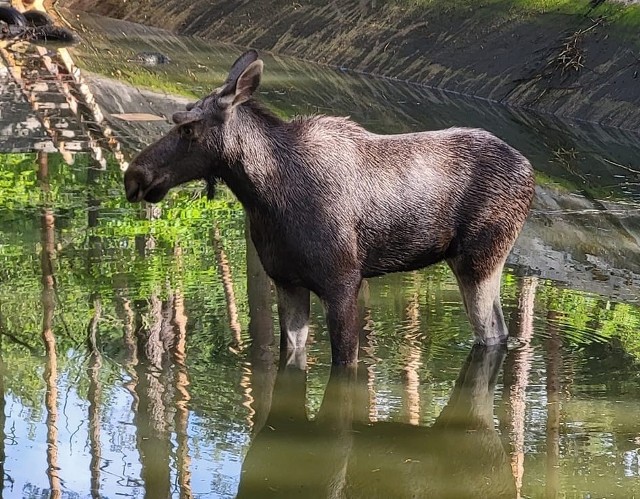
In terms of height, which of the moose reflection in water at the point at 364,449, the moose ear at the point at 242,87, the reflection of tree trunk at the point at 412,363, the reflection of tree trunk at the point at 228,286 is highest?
the moose ear at the point at 242,87

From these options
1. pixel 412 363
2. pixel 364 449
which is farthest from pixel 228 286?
pixel 364 449

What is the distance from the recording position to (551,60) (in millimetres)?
21719

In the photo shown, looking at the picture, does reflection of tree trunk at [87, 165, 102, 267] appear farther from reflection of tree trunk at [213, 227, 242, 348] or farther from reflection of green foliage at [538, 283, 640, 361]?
reflection of green foliage at [538, 283, 640, 361]

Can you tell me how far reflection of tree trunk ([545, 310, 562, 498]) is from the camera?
272 inches

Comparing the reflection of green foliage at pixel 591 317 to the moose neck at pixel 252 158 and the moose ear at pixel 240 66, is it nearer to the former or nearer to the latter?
the moose neck at pixel 252 158

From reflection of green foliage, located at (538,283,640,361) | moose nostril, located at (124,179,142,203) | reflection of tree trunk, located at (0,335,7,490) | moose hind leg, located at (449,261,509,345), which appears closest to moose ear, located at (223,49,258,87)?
moose nostril, located at (124,179,142,203)

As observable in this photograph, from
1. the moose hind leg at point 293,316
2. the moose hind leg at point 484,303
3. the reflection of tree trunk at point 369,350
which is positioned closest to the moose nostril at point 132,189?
the moose hind leg at point 293,316

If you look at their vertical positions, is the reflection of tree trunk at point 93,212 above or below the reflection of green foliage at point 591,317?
above

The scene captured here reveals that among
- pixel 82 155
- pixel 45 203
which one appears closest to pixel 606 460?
pixel 45 203

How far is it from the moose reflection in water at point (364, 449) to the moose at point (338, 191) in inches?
20.0

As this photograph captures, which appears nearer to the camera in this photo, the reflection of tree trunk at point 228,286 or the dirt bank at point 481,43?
the reflection of tree trunk at point 228,286

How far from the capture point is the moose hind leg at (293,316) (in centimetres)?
859

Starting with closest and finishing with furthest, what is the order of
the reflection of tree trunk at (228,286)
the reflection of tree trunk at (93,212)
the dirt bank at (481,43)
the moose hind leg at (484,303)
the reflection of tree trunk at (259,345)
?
the reflection of tree trunk at (259,345) → the moose hind leg at (484,303) → the reflection of tree trunk at (228,286) → the reflection of tree trunk at (93,212) → the dirt bank at (481,43)

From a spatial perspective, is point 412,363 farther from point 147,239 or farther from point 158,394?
point 147,239
